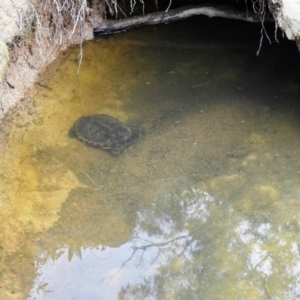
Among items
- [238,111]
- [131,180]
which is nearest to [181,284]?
[131,180]

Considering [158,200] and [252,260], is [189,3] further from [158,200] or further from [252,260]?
[252,260]

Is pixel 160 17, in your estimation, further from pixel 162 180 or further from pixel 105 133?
pixel 162 180

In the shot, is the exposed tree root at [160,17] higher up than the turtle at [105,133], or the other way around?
the exposed tree root at [160,17]

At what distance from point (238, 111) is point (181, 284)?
2027mm

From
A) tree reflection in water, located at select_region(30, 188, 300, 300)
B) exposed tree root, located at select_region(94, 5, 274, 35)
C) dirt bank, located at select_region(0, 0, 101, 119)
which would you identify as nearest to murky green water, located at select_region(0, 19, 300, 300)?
tree reflection in water, located at select_region(30, 188, 300, 300)

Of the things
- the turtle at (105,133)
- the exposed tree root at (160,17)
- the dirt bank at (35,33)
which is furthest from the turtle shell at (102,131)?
the exposed tree root at (160,17)

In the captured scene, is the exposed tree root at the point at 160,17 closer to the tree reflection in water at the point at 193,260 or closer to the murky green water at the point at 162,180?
the murky green water at the point at 162,180

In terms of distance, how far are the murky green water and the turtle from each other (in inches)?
3.6

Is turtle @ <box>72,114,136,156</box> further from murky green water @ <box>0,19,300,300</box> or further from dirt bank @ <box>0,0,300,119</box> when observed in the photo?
dirt bank @ <box>0,0,300,119</box>

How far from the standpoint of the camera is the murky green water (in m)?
3.23

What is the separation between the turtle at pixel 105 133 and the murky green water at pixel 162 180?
9 cm

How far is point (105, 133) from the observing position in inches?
173

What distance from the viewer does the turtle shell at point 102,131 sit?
14.1ft

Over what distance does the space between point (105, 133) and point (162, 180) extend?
804mm
